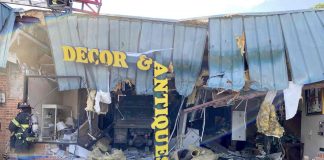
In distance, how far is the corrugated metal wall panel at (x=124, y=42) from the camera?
10703mm

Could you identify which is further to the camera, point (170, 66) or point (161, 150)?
point (170, 66)

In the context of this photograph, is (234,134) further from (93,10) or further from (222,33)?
(93,10)

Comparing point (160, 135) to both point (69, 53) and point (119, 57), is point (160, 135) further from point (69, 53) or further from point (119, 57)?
point (69, 53)

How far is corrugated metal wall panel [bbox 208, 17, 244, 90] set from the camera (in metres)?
10.3

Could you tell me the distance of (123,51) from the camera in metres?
10.7

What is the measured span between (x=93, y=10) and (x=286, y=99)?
818 centimetres

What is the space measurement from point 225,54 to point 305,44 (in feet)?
7.20

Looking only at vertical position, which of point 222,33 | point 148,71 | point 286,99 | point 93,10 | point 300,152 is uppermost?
point 93,10

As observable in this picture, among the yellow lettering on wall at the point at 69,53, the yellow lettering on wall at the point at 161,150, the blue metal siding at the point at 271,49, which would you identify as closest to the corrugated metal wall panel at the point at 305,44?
the blue metal siding at the point at 271,49

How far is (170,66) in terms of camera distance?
35.2 feet

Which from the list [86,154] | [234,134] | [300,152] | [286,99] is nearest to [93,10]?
[86,154]

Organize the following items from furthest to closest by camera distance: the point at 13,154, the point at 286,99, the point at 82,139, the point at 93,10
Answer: the point at 93,10 < the point at 82,139 < the point at 13,154 < the point at 286,99

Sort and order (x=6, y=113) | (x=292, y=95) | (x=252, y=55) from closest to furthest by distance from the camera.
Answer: (x=292, y=95)
(x=252, y=55)
(x=6, y=113)

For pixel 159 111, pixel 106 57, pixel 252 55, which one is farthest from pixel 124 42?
pixel 252 55
